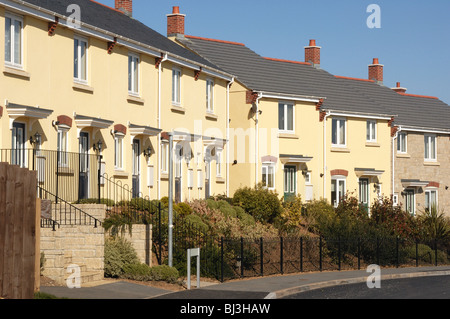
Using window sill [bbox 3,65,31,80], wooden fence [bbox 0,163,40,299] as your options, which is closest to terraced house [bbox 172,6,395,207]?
window sill [bbox 3,65,31,80]

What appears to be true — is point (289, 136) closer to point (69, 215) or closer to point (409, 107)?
point (409, 107)

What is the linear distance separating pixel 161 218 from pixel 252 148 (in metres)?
13.9

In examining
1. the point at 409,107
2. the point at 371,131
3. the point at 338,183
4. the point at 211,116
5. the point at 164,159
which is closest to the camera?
the point at 164,159

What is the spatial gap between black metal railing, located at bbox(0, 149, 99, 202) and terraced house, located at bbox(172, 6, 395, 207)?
12168mm

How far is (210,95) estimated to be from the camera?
37.0 metres

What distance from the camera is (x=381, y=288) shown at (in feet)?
78.1

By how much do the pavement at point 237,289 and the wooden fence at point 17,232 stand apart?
5.98 feet

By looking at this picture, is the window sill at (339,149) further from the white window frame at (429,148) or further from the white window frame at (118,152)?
the white window frame at (118,152)

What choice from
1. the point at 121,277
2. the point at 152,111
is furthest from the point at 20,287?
the point at 152,111

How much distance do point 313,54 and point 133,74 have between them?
1937 centimetres

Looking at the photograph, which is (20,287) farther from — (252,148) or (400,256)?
(252,148)

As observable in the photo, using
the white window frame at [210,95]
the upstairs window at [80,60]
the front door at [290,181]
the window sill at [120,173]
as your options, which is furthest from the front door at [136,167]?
the front door at [290,181]

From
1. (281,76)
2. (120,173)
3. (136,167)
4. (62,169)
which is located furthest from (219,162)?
(62,169)

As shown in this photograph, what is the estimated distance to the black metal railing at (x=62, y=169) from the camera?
23462mm
